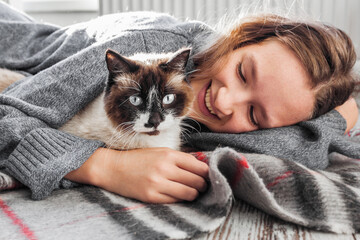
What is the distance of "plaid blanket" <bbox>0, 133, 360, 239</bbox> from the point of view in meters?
0.61

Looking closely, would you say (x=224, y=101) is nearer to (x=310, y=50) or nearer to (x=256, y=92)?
(x=256, y=92)

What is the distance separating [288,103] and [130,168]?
1.65ft

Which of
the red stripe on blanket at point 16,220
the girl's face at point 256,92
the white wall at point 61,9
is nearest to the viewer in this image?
the red stripe on blanket at point 16,220

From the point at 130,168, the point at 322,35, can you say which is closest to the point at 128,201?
the point at 130,168

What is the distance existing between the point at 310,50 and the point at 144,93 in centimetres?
55

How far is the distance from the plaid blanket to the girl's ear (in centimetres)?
25

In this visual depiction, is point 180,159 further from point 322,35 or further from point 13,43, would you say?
point 13,43

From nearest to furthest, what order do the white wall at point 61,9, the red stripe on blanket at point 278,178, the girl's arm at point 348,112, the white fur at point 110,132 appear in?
the red stripe on blanket at point 278,178
the white fur at point 110,132
the girl's arm at point 348,112
the white wall at point 61,9

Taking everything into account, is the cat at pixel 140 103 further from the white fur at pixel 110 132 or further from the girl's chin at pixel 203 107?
the girl's chin at pixel 203 107

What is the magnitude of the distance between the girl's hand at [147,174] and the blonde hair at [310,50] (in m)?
0.38

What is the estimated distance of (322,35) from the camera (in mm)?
1109

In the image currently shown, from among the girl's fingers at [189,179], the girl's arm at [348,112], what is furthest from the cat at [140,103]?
the girl's arm at [348,112]

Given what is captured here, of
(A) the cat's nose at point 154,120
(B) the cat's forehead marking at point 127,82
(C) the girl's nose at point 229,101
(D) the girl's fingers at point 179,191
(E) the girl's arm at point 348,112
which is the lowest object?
(E) the girl's arm at point 348,112

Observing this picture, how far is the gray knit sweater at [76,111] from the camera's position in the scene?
81 centimetres
